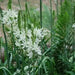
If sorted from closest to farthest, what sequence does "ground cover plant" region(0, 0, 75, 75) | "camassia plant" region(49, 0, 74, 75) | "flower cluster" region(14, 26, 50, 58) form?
1. "flower cluster" region(14, 26, 50, 58)
2. "ground cover plant" region(0, 0, 75, 75)
3. "camassia plant" region(49, 0, 74, 75)

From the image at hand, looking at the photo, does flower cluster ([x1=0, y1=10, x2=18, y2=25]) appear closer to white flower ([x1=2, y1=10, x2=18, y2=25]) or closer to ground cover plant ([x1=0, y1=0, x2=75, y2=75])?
white flower ([x1=2, y1=10, x2=18, y2=25])

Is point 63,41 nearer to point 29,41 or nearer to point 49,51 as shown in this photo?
point 49,51

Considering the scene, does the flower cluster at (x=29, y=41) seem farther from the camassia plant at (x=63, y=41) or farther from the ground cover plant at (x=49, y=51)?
the camassia plant at (x=63, y=41)

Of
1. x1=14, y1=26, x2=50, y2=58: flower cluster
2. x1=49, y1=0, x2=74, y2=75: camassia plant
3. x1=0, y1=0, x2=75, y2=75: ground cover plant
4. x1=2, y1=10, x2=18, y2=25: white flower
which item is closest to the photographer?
x1=14, y1=26, x2=50, y2=58: flower cluster

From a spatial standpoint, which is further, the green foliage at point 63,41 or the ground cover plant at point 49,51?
the green foliage at point 63,41

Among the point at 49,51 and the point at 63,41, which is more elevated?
the point at 63,41

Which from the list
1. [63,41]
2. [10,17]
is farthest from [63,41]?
[10,17]

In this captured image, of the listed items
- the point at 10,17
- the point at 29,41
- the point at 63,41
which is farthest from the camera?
the point at 63,41

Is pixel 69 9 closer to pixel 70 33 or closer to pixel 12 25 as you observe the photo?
pixel 70 33

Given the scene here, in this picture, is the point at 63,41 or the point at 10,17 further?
the point at 63,41

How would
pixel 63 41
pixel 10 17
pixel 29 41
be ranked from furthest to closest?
pixel 63 41 → pixel 10 17 → pixel 29 41

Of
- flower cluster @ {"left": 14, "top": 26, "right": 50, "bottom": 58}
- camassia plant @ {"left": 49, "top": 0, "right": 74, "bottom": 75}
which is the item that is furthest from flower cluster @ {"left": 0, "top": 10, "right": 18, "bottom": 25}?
camassia plant @ {"left": 49, "top": 0, "right": 74, "bottom": 75}

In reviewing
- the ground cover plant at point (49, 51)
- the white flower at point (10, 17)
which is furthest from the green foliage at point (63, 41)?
the white flower at point (10, 17)

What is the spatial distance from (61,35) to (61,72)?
39 cm
